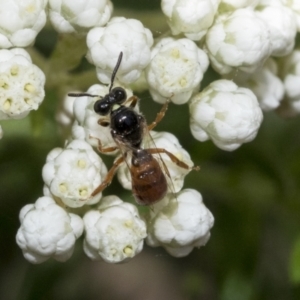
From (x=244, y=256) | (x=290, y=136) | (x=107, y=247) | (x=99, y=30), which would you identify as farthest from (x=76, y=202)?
(x=290, y=136)

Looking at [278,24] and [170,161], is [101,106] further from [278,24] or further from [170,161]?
[278,24]

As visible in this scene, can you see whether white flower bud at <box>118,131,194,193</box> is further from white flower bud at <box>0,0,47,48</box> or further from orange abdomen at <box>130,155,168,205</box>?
white flower bud at <box>0,0,47,48</box>

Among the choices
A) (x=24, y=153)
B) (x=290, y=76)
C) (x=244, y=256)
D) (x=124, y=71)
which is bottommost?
(x=244, y=256)

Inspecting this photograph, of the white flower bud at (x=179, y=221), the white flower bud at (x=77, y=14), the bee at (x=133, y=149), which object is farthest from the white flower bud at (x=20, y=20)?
the white flower bud at (x=179, y=221)

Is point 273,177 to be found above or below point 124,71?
below

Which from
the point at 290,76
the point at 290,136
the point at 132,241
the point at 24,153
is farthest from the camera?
the point at 290,136

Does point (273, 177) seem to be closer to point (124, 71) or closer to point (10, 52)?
point (124, 71)

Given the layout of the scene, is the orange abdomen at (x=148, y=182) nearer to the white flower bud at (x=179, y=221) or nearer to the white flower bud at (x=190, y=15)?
the white flower bud at (x=179, y=221)
